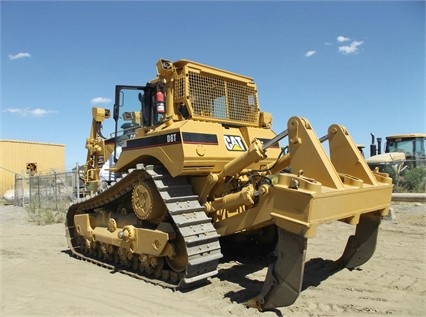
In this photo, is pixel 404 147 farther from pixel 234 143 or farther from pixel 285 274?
pixel 285 274

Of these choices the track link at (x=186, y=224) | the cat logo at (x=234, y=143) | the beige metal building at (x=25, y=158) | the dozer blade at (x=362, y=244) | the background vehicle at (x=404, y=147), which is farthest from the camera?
the beige metal building at (x=25, y=158)

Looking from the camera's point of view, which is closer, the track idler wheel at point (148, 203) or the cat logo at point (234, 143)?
the track idler wheel at point (148, 203)

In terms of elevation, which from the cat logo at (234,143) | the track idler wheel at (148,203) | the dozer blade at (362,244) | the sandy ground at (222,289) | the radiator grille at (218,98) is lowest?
the sandy ground at (222,289)

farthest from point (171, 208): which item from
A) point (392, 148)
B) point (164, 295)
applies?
point (392, 148)

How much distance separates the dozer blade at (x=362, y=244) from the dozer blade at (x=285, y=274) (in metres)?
1.94

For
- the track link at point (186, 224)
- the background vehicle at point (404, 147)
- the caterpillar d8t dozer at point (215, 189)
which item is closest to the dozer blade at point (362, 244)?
the caterpillar d8t dozer at point (215, 189)

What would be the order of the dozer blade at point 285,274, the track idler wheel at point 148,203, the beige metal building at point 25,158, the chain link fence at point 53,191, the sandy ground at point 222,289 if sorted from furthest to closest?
the beige metal building at point 25,158, the chain link fence at point 53,191, the track idler wheel at point 148,203, the sandy ground at point 222,289, the dozer blade at point 285,274

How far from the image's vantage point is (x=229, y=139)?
6336 mm

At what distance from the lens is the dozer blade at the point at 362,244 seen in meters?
5.75

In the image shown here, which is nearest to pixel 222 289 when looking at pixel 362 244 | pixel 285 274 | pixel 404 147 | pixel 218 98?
pixel 285 274

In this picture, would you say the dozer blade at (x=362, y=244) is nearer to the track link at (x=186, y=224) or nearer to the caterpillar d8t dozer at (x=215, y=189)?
the caterpillar d8t dozer at (x=215, y=189)

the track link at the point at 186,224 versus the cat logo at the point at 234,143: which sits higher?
the cat logo at the point at 234,143

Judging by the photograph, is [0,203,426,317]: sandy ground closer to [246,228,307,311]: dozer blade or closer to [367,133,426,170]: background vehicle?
[246,228,307,311]: dozer blade

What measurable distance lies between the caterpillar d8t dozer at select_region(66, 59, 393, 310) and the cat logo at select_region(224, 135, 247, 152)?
0.02m
